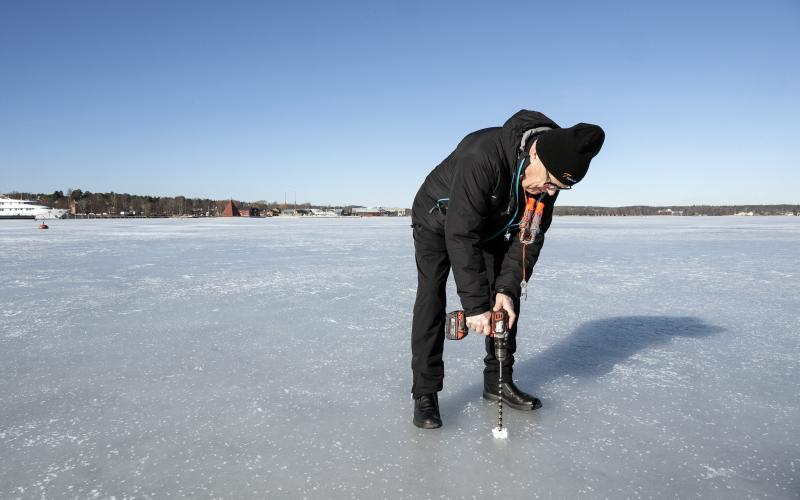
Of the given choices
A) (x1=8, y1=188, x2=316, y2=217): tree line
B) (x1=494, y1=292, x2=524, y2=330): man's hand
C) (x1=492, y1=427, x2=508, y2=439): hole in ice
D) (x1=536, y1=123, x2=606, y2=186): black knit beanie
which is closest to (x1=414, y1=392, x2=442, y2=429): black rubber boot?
(x1=492, y1=427, x2=508, y2=439): hole in ice

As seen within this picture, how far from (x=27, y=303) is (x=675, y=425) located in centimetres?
587

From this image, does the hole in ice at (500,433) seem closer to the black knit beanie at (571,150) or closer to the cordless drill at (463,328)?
the cordless drill at (463,328)

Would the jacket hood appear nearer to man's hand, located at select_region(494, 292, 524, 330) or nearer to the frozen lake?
man's hand, located at select_region(494, 292, 524, 330)

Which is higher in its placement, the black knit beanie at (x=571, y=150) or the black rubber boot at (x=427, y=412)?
the black knit beanie at (x=571, y=150)

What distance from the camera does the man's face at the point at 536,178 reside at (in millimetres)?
1948

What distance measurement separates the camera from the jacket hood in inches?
78.7

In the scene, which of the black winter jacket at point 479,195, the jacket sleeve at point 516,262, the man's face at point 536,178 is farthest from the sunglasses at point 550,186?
the jacket sleeve at point 516,262

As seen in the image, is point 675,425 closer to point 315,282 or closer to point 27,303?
point 315,282

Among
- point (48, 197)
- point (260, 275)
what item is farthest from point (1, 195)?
point (260, 275)

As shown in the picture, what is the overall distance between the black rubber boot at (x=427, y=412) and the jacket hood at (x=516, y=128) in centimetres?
116

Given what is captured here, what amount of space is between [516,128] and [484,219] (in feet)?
1.29

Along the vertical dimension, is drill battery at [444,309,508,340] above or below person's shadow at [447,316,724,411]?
above

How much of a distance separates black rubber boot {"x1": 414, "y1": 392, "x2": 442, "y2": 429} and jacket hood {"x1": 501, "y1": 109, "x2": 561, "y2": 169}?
116cm

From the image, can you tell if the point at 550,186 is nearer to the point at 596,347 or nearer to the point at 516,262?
the point at 516,262
